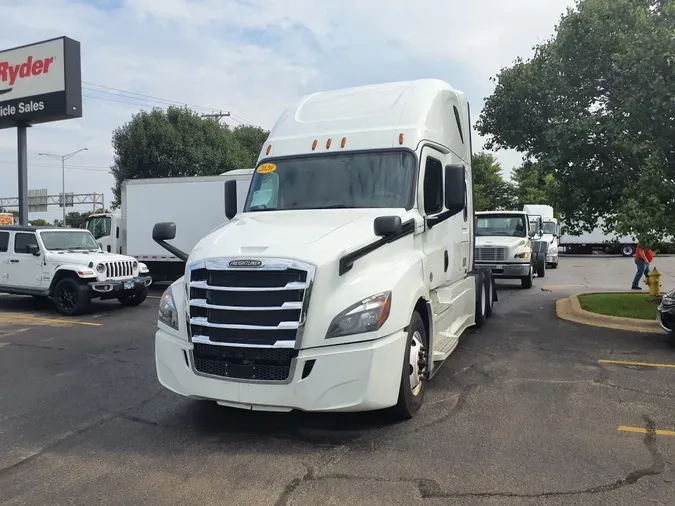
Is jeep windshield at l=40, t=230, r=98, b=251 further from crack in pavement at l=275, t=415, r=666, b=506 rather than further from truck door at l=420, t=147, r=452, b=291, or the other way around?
crack in pavement at l=275, t=415, r=666, b=506

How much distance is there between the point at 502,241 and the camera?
15945 millimetres

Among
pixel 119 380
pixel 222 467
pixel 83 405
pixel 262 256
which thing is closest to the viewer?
pixel 222 467

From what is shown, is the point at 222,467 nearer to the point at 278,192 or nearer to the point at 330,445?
the point at 330,445

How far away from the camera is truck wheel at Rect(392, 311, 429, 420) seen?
4.92m

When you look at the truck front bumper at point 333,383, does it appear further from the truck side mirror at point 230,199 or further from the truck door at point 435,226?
the truck side mirror at point 230,199

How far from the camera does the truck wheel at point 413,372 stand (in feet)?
16.1

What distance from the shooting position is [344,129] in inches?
252

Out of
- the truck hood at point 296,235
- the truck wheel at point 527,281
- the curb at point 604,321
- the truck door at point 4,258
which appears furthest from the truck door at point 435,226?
the truck door at point 4,258

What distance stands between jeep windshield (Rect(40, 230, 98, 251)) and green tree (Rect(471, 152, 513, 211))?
1495 inches

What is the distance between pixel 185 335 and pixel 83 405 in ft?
6.14

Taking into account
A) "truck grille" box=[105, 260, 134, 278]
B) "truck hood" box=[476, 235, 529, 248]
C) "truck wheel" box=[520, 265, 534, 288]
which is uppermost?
"truck hood" box=[476, 235, 529, 248]

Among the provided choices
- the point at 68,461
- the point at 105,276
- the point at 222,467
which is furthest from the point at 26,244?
the point at 222,467

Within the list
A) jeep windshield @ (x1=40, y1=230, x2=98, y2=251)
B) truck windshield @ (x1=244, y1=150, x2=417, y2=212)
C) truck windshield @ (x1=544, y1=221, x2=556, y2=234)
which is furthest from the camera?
truck windshield @ (x1=544, y1=221, x2=556, y2=234)

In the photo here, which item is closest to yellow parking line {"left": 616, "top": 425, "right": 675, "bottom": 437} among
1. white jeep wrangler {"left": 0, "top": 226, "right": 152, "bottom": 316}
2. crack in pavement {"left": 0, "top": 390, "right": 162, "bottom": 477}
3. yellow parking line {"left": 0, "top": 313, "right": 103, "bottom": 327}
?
crack in pavement {"left": 0, "top": 390, "right": 162, "bottom": 477}
